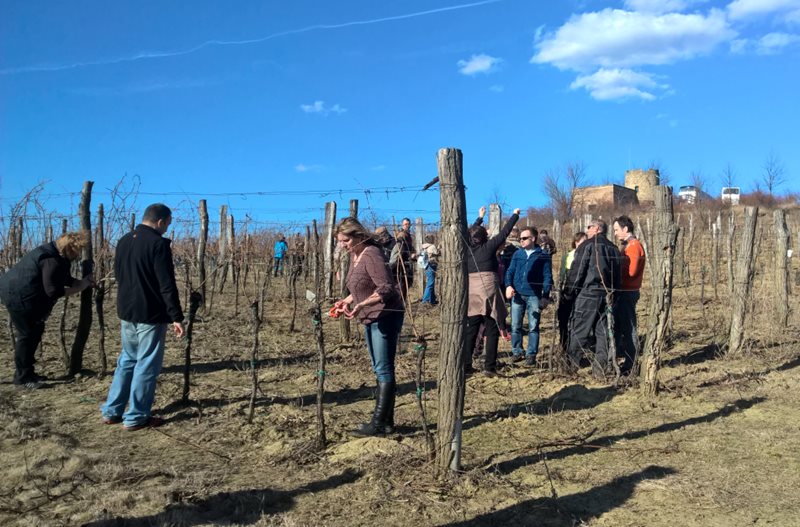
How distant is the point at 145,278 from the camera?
4.23 m

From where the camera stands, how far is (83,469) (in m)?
3.54

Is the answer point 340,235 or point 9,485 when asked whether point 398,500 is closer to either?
point 340,235

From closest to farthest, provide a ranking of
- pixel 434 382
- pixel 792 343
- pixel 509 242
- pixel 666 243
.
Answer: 1. pixel 666 243
2. pixel 434 382
3. pixel 792 343
4. pixel 509 242

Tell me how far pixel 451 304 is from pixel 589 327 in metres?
3.09

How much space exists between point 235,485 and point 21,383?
3.23 m

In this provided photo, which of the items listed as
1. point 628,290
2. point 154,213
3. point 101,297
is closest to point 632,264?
point 628,290

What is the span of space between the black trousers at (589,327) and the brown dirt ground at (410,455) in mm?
290

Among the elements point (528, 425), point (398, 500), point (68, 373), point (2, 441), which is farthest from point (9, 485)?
point (528, 425)

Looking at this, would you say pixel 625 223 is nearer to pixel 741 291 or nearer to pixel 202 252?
pixel 741 291

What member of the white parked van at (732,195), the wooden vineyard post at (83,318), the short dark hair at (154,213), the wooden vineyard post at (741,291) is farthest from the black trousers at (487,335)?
the white parked van at (732,195)

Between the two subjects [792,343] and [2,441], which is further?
[792,343]

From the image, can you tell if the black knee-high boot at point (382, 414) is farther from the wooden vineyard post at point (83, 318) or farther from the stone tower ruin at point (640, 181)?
the stone tower ruin at point (640, 181)

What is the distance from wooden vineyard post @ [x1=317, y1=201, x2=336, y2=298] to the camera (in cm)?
897

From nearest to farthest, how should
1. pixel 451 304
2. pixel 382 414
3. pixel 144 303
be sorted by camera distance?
pixel 451 304
pixel 382 414
pixel 144 303
